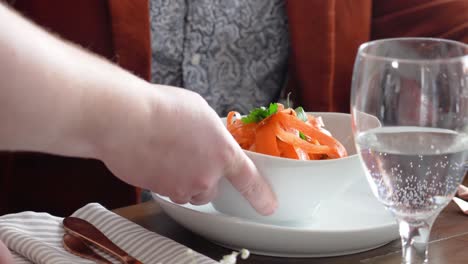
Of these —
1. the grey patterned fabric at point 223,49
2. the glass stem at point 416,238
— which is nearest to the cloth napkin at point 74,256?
the glass stem at point 416,238

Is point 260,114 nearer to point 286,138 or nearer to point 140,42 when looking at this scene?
point 286,138

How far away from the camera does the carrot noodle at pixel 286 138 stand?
100 cm

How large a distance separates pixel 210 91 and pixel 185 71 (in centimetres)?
9

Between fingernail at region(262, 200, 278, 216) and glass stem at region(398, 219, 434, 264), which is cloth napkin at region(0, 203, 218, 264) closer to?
fingernail at region(262, 200, 278, 216)

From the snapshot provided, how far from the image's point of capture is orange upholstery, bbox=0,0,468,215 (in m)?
1.64

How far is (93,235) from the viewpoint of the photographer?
0.97m

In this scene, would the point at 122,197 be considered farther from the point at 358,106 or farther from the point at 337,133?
the point at 358,106

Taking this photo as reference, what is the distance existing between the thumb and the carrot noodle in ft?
0.16

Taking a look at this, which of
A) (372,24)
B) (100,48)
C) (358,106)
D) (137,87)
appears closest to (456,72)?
(358,106)

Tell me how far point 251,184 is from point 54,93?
0.30 meters

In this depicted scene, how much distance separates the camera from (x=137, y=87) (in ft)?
2.70

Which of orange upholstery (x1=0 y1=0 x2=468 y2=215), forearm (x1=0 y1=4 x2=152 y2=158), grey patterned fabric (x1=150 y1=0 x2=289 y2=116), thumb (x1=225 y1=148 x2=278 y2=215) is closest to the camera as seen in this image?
forearm (x1=0 y1=4 x2=152 y2=158)

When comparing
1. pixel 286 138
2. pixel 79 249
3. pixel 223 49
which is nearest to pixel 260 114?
pixel 286 138

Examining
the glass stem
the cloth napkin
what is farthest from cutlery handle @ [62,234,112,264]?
the glass stem
